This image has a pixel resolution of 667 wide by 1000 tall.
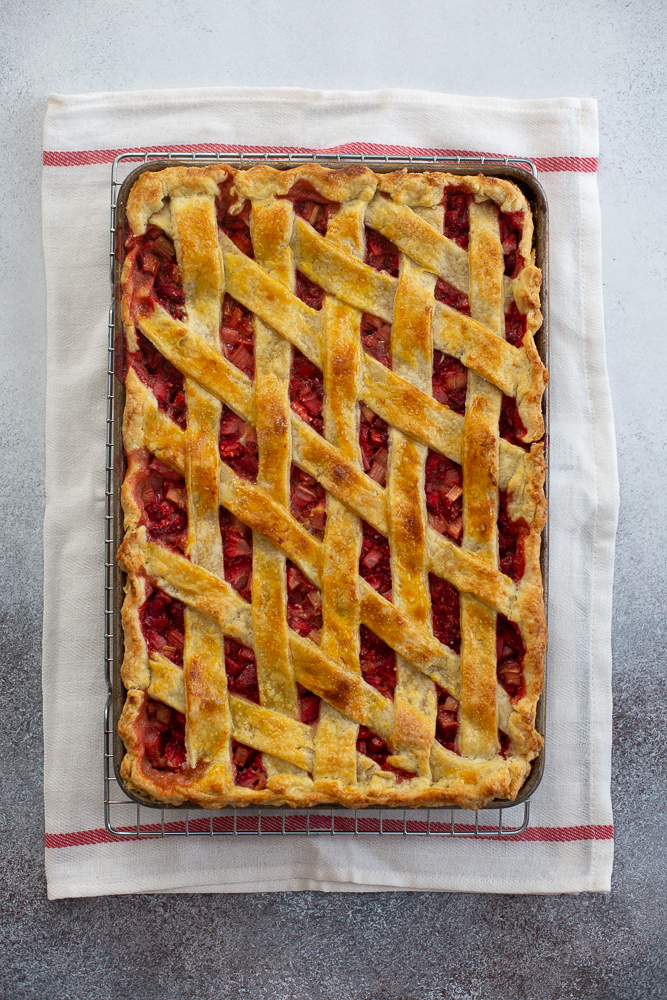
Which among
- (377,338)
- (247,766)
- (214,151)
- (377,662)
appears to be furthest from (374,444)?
(214,151)

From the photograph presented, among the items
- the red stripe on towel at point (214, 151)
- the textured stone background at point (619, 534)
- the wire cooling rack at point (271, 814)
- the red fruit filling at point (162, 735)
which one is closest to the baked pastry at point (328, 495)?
the red fruit filling at point (162, 735)

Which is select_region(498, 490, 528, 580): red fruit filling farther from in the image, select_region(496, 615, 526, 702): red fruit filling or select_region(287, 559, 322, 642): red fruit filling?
select_region(287, 559, 322, 642): red fruit filling

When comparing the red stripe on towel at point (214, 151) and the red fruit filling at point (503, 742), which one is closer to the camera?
the red fruit filling at point (503, 742)

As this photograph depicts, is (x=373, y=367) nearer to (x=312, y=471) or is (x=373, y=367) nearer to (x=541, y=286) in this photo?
(x=312, y=471)

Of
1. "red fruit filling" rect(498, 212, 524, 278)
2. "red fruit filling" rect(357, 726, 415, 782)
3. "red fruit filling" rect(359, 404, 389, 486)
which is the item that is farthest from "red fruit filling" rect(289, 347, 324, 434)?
"red fruit filling" rect(357, 726, 415, 782)

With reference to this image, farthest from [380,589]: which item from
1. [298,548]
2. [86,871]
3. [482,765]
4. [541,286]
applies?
[86,871]

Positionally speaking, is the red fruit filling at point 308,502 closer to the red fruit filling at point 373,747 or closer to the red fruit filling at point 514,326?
the red fruit filling at point 373,747

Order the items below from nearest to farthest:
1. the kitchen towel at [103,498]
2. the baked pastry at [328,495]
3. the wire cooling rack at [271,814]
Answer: the baked pastry at [328,495], the wire cooling rack at [271,814], the kitchen towel at [103,498]
